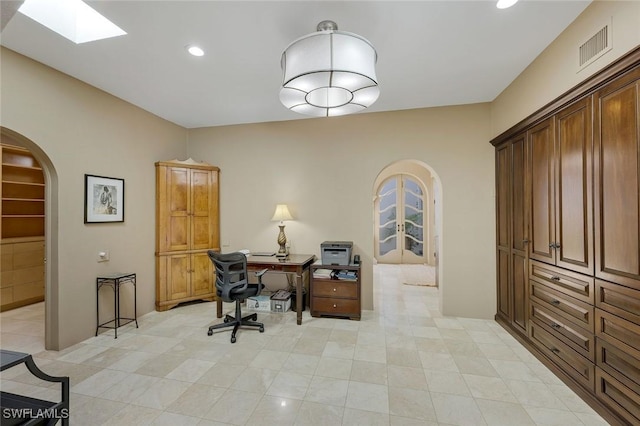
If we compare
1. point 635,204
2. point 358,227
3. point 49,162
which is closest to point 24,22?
point 49,162

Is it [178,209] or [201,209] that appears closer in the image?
[178,209]

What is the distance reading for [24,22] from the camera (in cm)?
215

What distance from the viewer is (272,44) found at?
7.96 feet

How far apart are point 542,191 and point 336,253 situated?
237cm

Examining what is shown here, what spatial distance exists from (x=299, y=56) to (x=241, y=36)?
0.82 metres

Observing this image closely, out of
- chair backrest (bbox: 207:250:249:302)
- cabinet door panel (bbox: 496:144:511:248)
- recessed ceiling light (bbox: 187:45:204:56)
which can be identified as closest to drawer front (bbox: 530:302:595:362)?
cabinet door panel (bbox: 496:144:511:248)

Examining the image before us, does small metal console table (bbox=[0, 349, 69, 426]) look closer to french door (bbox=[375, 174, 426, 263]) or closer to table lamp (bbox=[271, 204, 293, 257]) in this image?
table lamp (bbox=[271, 204, 293, 257])

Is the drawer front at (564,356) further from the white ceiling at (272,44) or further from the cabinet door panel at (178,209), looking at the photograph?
the cabinet door panel at (178,209)

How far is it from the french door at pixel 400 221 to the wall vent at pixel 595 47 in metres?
6.03

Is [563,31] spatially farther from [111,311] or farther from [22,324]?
[22,324]

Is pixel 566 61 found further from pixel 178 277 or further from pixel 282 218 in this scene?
pixel 178 277

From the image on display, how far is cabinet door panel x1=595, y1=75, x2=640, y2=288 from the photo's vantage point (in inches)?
66.9

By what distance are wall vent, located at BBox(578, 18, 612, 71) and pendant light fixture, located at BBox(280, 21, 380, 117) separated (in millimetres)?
1578

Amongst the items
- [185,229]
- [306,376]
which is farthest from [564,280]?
[185,229]
